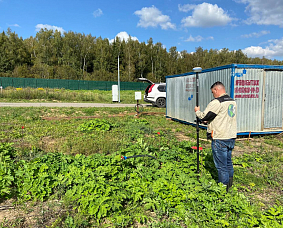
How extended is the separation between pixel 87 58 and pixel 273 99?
61825mm

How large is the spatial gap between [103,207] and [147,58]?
65734 mm

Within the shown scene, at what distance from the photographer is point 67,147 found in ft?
19.5

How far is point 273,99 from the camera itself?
26.0 ft

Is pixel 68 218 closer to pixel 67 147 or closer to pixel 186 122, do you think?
pixel 67 147

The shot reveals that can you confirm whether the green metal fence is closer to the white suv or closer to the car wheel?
the white suv

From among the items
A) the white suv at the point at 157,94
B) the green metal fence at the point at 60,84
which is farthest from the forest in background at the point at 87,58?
the white suv at the point at 157,94

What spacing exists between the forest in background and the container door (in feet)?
163

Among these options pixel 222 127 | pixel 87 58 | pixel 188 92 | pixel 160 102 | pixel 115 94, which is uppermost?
pixel 87 58

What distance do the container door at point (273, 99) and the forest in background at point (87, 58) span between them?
49.8 metres

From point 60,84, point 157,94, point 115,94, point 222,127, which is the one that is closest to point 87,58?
point 60,84

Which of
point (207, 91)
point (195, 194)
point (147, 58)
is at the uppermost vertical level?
point (147, 58)

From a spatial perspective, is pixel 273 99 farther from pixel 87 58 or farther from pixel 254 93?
pixel 87 58

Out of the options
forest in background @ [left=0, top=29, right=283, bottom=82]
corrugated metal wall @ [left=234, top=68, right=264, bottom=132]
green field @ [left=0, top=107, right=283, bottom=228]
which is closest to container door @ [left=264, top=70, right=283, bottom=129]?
corrugated metal wall @ [left=234, top=68, right=264, bottom=132]

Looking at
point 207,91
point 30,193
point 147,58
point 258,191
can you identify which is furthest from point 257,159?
point 147,58
